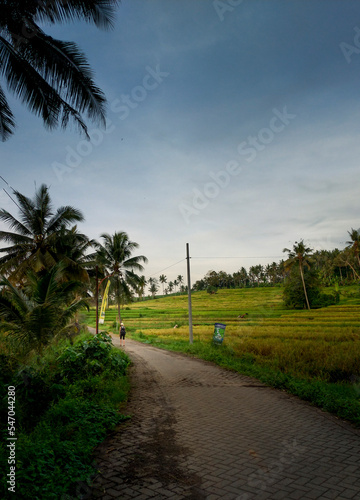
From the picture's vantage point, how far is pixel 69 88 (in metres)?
6.79

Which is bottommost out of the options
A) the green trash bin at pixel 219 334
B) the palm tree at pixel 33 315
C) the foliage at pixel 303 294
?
the green trash bin at pixel 219 334

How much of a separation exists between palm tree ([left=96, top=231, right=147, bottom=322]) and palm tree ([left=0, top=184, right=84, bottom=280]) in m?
13.2

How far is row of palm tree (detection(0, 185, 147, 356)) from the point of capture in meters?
10.6

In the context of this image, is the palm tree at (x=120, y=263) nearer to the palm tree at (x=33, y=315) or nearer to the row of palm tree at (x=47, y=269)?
the row of palm tree at (x=47, y=269)

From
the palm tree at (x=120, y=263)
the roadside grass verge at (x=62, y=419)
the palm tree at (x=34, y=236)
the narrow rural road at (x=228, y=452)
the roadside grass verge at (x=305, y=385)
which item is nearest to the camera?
the roadside grass verge at (x=62, y=419)

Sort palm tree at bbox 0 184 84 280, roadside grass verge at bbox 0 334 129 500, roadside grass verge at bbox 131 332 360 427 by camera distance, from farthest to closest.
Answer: palm tree at bbox 0 184 84 280
roadside grass verge at bbox 131 332 360 427
roadside grass verge at bbox 0 334 129 500

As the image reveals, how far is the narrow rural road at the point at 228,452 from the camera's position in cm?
379

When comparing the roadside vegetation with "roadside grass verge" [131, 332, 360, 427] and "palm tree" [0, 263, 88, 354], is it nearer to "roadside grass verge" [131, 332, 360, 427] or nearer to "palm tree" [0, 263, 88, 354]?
"palm tree" [0, 263, 88, 354]

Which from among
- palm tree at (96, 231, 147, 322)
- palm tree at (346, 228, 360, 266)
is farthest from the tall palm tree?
palm tree at (96, 231, 147, 322)

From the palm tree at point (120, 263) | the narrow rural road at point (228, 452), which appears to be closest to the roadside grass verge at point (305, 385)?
the narrow rural road at point (228, 452)

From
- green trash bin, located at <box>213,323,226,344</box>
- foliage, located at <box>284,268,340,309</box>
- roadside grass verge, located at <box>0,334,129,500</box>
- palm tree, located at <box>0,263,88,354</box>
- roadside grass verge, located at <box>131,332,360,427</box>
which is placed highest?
foliage, located at <box>284,268,340,309</box>

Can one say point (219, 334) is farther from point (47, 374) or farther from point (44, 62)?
point (44, 62)

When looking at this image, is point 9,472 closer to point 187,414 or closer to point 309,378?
point 187,414

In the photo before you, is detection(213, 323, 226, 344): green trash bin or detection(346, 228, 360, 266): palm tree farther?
detection(346, 228, 360, 266): palm tree
